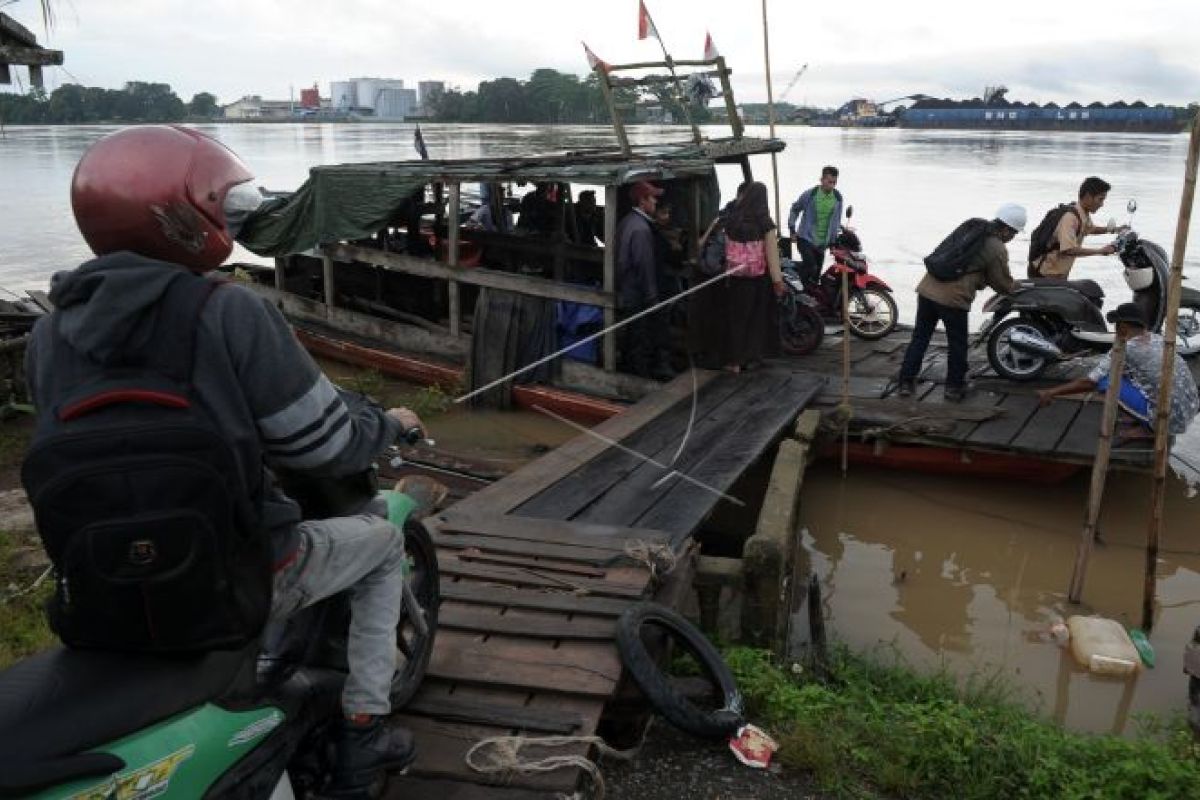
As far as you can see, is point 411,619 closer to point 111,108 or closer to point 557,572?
point 557,572

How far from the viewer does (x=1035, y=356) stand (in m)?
7.87

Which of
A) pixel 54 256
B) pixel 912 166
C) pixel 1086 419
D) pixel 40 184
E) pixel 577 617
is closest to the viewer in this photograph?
pixel 577 617

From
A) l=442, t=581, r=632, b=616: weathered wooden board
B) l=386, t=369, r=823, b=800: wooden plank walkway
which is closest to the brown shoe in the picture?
l=386, t=369, r=823, b=800: wooden plank walkway

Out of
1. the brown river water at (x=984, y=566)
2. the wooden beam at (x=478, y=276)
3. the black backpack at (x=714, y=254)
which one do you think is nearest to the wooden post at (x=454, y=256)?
the wooden beam at (x=478, y=276)

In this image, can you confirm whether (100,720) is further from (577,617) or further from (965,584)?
(965,584)

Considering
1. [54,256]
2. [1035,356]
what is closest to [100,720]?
[1035,356]

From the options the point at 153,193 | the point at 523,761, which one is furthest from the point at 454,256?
the point at 153,193

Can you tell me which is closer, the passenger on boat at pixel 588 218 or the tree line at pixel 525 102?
the passenger on boat at pixel 588 218

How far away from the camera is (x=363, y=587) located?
2533 millimetres

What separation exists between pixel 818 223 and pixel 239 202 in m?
8.85

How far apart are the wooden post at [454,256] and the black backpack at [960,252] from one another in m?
4.20

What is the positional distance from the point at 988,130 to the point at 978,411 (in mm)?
89988

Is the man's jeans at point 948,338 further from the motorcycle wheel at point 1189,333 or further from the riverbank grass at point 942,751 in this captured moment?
the riverbank grass at point 942,751

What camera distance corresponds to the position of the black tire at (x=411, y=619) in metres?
3.16
